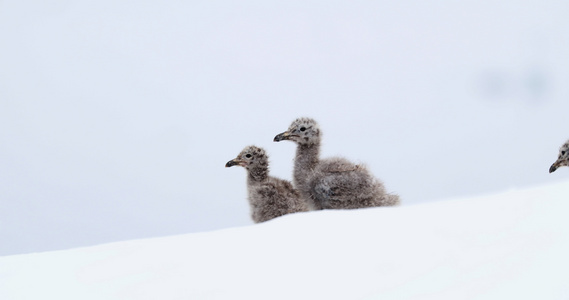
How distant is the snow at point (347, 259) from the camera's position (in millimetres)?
3104

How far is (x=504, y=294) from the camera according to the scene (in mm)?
2912

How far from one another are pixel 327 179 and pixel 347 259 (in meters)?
3.26

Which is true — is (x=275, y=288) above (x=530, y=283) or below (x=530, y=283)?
above

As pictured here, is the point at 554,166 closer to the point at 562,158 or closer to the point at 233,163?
the point at 562,158

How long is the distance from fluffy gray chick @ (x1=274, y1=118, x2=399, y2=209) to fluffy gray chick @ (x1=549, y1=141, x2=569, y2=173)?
1695 millimetres

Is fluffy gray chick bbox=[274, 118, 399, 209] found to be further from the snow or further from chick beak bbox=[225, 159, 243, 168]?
the snow

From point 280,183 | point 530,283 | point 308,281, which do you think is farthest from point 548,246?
point 280,183

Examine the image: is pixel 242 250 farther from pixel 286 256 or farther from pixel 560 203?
pixel 560 203

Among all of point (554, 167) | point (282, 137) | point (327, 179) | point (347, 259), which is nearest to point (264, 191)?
point (282, 137)

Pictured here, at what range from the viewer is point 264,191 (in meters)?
7.07

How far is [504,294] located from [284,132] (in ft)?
15.0

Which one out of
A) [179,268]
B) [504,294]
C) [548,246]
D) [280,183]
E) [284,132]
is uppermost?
[284,132]

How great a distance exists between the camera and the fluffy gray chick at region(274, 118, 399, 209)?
6.65 metres

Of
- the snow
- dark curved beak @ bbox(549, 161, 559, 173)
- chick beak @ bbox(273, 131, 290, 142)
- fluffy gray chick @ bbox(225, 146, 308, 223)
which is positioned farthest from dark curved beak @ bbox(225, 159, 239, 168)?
the snow
